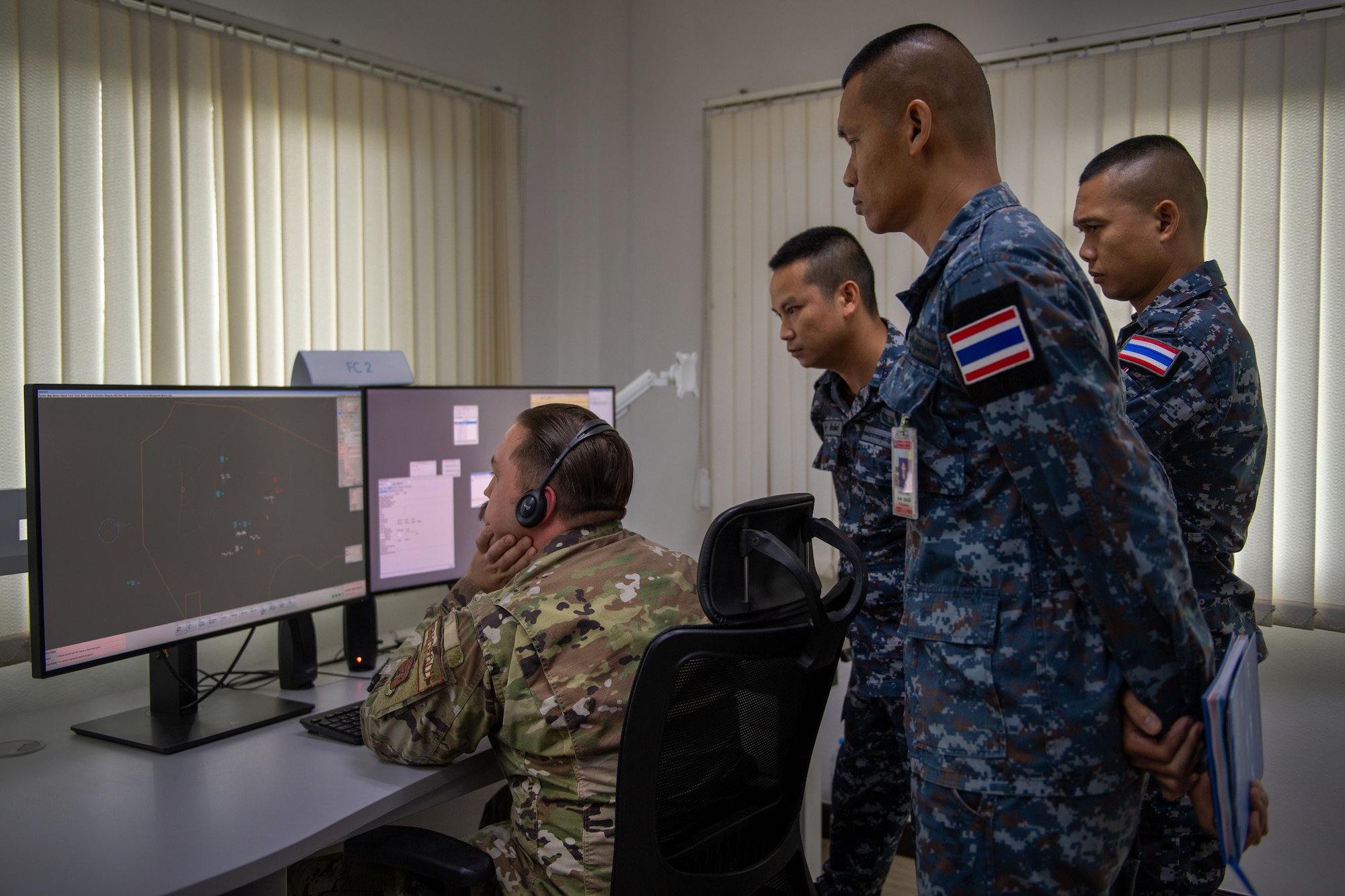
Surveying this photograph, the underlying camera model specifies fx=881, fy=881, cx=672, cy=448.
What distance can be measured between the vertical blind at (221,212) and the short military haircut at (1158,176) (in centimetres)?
197

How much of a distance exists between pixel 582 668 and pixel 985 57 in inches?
90.7

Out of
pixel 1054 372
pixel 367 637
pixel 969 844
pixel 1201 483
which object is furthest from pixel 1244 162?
pixel 367 637

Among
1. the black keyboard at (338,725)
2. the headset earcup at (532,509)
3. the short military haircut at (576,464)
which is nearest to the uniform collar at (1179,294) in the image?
the short military haircut at (576,464)

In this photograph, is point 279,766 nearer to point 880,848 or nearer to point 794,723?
point 794,723

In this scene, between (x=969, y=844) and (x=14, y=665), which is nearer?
(x=969, y=844)

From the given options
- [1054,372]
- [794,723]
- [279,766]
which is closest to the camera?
[1054,372]

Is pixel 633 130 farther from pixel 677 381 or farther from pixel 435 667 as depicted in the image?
pixel 435 667

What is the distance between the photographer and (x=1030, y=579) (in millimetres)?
967

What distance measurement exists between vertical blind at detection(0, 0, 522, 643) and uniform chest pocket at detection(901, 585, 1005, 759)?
1845mm

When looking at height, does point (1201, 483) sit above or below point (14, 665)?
above

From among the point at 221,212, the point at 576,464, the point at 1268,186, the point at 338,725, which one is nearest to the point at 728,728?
the point at 576,464

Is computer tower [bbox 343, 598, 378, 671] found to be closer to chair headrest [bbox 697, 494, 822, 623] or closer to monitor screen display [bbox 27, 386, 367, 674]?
monitor screen display [bbox 27, 386, 367, 674]

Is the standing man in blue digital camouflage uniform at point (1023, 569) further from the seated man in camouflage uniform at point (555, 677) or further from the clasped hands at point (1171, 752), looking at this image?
the seated man in camouflage uniform at point (555, 677)

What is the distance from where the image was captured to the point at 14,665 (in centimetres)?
184
